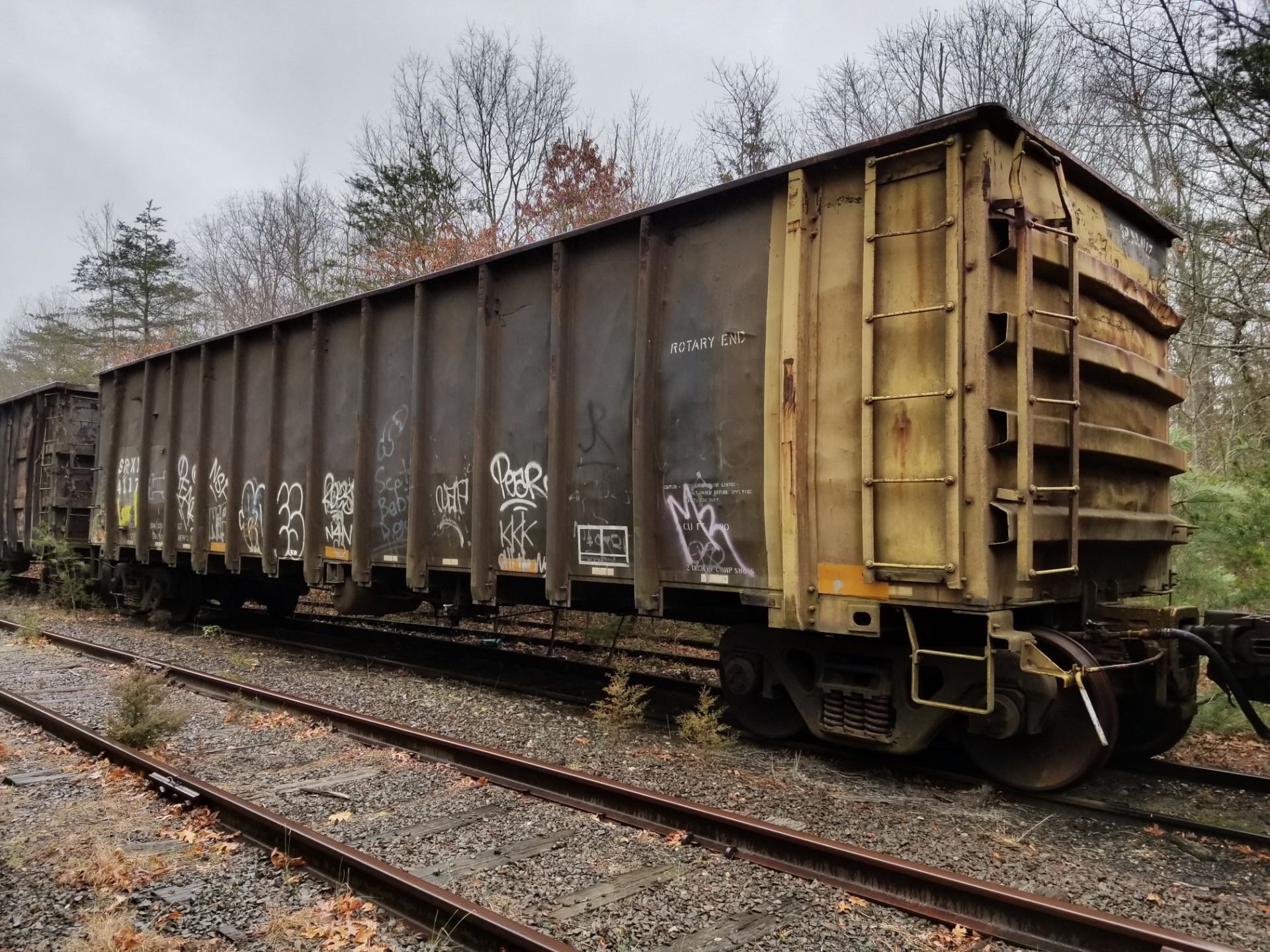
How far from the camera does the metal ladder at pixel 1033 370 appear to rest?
4.55 m

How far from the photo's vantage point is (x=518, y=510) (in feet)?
23.7

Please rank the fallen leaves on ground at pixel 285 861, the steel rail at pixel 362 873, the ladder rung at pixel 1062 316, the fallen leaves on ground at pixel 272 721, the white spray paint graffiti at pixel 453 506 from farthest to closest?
the white spray paint graffiti at pixel 453 506, the fallen leaves on ground at pixel 272 721, the ladder rung at pixel 1062 316, the fallen leaves on ground at pixel 285 861, the steel rail at pixel 362 873

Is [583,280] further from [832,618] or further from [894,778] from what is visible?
[894,778]

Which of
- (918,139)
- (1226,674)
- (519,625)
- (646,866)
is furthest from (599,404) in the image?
(519,625)

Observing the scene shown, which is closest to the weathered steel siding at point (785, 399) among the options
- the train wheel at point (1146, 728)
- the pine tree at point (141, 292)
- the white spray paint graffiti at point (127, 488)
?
the train wheel at point (1146, 728)

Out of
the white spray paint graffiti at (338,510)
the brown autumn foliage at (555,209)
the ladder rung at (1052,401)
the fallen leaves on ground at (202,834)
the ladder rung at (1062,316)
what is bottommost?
the fallen leaves on ground at (202,834)

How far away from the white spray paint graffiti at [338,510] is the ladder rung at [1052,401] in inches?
262

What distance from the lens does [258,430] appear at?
1054 centimetres

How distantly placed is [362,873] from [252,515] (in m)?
7.66

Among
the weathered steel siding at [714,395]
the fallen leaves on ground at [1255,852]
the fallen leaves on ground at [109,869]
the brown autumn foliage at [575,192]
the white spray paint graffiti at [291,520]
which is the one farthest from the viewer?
the brown autumn foliage at [575,192]

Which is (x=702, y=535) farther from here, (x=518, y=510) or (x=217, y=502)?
(x=217, y=502)

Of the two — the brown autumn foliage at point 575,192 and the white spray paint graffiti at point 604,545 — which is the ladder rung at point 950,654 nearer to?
the white spray paint graffiti at point 604,545

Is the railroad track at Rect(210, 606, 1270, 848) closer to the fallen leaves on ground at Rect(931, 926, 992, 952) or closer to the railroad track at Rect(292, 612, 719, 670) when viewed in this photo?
the railroad track at Rect(292, 612, 719, 670)

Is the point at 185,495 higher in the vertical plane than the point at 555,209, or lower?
lower
